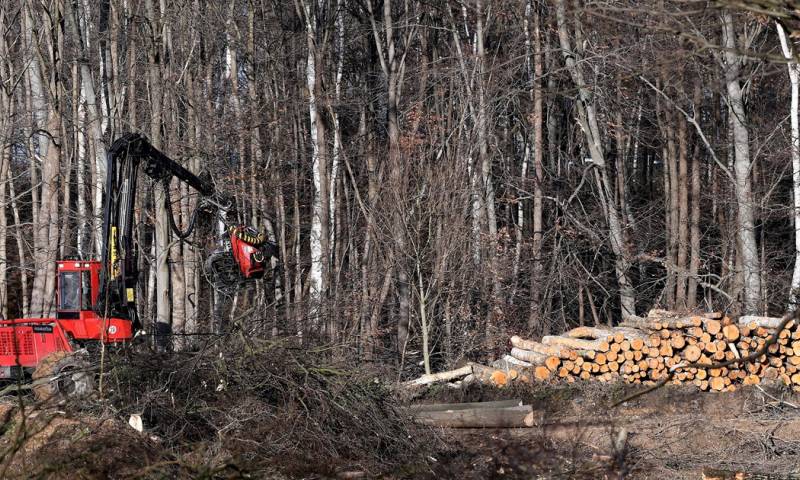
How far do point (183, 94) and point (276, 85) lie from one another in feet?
11.9

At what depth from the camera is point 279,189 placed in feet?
83.1

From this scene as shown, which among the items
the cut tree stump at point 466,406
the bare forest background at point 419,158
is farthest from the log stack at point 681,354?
the bare forest background at point 419,158

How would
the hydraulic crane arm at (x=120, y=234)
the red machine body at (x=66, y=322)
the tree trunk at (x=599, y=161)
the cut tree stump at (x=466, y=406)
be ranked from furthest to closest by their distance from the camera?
the tree trunk at (x=599, y=161) < the red machine body at (x=66, y=322) < the cut tree stump at (x=466, y=406) < the hydraulic crane arm at (x=120, y=234)

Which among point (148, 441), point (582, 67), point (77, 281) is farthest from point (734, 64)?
point (148, 441)

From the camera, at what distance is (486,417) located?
43.5 ft

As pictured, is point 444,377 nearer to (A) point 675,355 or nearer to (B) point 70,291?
(A) point 675,355

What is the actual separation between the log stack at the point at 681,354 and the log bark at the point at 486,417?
1.62m

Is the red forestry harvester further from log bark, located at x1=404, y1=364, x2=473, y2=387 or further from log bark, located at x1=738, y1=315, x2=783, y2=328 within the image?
log bark, located at x1=738, y1=315, x2=783, y2=328

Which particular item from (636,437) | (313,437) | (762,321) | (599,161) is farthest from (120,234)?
(599,161)

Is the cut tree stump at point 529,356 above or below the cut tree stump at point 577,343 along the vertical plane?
below

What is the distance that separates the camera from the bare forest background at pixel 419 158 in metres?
19.8

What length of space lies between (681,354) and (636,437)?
8.46 feet

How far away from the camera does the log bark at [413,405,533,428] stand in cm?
1313

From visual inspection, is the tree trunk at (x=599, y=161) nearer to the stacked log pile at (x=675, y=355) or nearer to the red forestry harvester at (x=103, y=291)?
the stacked log pile at (x=675, y=355)
